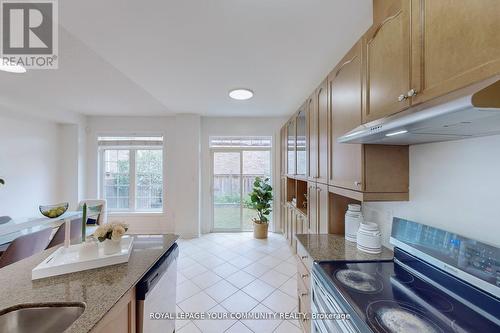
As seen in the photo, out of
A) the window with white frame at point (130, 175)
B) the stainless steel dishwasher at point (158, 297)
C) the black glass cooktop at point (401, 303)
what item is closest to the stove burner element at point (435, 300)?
the black glass cooktop at point (401, 303)

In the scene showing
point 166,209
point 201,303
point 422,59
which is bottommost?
point 201,303

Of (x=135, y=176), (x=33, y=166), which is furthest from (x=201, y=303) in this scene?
(x=33, y=166)

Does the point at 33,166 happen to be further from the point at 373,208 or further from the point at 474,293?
the point at 474,293

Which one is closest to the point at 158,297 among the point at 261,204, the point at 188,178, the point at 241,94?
Answer: the point at 241,94

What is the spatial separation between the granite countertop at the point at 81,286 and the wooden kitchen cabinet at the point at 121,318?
4 cm

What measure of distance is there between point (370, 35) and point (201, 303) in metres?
2.71

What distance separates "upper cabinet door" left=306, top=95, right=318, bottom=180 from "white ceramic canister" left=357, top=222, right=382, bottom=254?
70 cm

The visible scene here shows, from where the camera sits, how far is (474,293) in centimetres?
90

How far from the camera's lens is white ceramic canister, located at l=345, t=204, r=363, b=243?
5.50 ft

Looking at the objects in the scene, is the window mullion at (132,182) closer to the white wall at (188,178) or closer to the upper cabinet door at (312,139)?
the white wall at (188,178)

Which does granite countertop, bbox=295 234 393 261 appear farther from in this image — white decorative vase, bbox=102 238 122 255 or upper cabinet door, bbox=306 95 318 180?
white decorative vase, bbox=102 238 122 255

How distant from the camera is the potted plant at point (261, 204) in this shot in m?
4.16

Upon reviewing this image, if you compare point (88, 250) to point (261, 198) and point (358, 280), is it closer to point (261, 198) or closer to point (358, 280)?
point (358, 280)

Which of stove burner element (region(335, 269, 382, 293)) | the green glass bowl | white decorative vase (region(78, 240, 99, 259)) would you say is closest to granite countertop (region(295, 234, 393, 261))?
stove burner element (region(335, 269, 382, 293))
